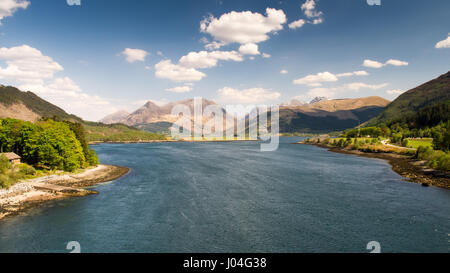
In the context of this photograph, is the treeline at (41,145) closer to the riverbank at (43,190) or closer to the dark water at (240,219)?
the riverbank at (43,190)

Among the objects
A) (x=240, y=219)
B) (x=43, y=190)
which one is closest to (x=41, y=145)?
(x=43, y=190)

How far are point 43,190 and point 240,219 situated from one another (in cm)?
4791

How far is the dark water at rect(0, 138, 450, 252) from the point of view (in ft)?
119

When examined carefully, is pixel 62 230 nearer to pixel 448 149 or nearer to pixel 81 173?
pixel 81 173

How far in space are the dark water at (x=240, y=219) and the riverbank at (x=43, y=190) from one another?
4.01 meters

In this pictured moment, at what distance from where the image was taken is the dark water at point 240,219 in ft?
119

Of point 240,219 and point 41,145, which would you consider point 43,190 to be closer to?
point 41,145

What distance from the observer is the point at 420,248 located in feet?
117

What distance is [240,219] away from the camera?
4622cm

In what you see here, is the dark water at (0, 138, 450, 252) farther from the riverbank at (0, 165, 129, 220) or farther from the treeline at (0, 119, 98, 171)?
the treeline at (0, 119, 98, 171)

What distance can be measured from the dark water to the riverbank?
13.1ft

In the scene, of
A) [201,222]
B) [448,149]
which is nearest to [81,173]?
[201,222]

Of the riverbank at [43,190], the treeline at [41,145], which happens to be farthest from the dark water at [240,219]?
the treeline at [41,145]
